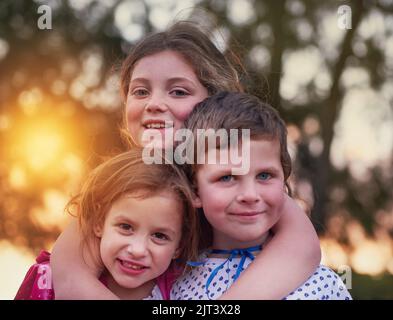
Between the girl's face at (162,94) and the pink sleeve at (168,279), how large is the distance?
44 centimetres

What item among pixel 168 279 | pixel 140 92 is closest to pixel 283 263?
pixel 168 279

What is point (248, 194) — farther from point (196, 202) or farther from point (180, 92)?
point (180, 92)

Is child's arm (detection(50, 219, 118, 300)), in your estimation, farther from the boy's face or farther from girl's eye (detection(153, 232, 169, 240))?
the boy's face

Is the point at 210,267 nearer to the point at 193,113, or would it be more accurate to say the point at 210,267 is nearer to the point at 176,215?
the point at 176,215

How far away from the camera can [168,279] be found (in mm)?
2023

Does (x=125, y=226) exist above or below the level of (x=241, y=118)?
below

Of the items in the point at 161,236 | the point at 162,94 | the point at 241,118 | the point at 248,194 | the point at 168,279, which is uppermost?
the point at 162,94

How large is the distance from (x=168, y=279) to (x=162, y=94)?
660mm

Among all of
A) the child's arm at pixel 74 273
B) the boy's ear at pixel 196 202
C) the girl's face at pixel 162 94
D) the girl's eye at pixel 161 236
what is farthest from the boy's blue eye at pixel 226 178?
the child's arm at pixel 74 273

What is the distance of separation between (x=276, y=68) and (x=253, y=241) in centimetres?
505

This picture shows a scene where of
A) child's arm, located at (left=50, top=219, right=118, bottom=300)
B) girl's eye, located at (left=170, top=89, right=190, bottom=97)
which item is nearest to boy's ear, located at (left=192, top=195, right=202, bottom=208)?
child's arm, located at (left=50, top=219, right=118, bottom=300)

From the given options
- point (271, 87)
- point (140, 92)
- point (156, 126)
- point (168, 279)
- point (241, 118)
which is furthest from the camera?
point (271, 87)

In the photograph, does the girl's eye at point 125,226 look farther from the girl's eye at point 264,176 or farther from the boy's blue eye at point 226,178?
the girl's eye at point 264,176

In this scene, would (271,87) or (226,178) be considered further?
(271,87)
